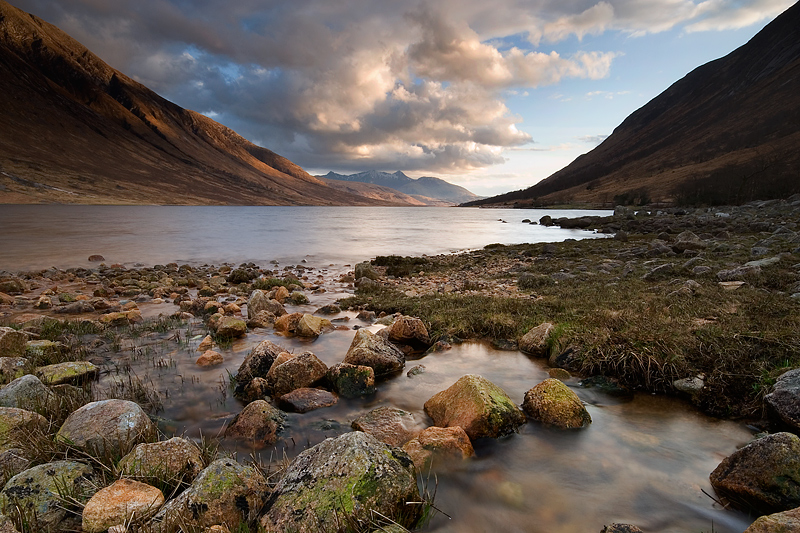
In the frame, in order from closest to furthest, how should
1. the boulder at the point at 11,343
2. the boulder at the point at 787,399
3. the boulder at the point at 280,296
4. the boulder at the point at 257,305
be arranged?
the boulder at the point at 787,399 → the boulder at the point at 11,343 → the boulder at the point at 257,305 → the boulder at the point at 280,296

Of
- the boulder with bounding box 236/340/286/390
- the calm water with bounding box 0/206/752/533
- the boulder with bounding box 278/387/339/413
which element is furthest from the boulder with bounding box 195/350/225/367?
the boulder with bounding box 278/387/339/413

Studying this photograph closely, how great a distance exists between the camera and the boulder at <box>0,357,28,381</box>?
6743 mm

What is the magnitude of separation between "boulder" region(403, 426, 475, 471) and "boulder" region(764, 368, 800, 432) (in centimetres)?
410

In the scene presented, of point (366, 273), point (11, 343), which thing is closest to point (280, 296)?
point (366, 273)

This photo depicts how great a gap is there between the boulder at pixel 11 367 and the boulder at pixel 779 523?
10.4 meters

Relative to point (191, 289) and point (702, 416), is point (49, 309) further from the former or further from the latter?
point (702, 416)

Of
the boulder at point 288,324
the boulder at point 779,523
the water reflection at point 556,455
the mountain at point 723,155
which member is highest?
the mountain at point 723,155

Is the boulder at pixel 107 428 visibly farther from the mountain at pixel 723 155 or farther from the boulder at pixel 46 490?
the mountain at pixel 723 155

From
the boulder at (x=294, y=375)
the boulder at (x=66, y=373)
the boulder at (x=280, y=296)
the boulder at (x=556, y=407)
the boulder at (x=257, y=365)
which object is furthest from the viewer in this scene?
the boulder at (x=280, y=296)

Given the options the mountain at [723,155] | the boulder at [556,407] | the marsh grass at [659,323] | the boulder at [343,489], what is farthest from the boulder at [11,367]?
the mountain at [723,155]

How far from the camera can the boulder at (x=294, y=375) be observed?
7176mm

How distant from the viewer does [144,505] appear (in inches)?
141

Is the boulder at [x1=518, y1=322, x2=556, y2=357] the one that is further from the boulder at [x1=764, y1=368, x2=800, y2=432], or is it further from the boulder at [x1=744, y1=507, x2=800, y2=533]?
the boulder at [x1=744, y1=507, x2=800, y2=533]

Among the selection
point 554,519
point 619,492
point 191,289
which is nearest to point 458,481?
point 554,519
